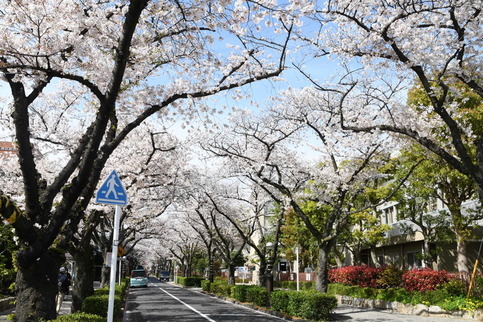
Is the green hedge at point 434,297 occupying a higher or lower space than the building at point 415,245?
lower

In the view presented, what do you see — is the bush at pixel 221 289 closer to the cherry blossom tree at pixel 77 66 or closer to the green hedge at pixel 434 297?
the green hedge at pixel 434 297

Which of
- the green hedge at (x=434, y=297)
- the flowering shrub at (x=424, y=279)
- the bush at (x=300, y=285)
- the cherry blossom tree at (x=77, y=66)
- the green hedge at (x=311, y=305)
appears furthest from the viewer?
the bush at (x=300, y=285)

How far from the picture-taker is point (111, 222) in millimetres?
24750

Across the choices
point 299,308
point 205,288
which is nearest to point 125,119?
point 299,308

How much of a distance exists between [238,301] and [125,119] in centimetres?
1411

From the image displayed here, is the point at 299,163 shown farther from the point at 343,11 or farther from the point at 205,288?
the point at 205,288

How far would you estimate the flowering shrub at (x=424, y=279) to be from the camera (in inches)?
694

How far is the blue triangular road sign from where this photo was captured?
23.4 ft

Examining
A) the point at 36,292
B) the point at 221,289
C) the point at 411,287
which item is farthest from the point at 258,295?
the point at 36,292

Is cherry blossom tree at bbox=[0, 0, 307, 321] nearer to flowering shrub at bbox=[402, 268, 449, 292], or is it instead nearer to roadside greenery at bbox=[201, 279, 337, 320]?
roadside greenery at bbox=[201, 279, 337, 320]

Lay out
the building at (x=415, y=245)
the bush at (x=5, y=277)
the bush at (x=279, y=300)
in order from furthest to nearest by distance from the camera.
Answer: the building at (x=415, y=245)
the bush at (x=5, y=277)
the bush at (x=279, y=300)

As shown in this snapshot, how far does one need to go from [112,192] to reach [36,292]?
2.17 metres

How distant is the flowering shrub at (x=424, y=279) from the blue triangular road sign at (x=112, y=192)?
1514 centimetres

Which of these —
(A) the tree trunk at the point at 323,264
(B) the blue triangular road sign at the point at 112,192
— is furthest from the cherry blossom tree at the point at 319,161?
(B) the blue triangular road sign at the point at 112,192
